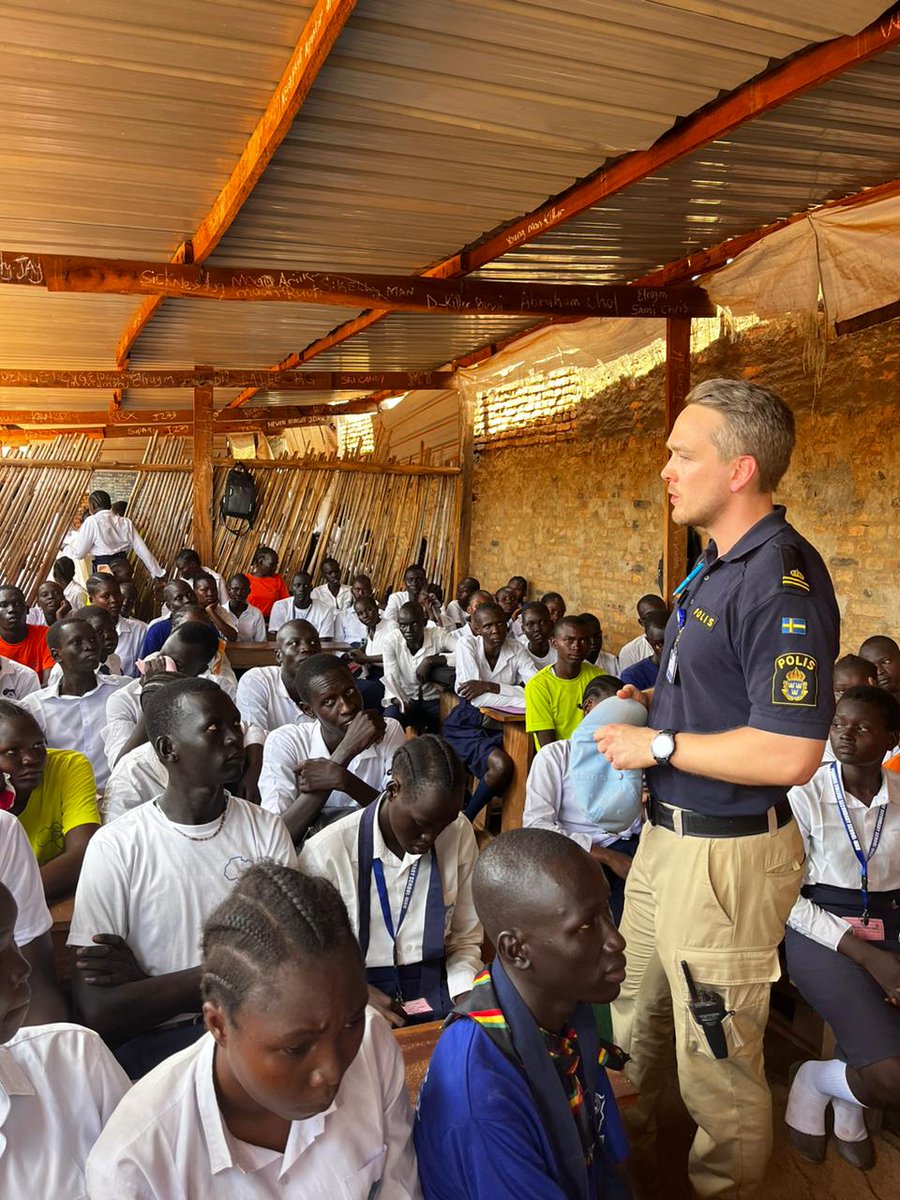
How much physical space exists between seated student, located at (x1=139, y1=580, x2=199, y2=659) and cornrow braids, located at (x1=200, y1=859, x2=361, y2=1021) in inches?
178

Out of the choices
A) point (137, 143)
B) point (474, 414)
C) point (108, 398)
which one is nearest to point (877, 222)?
point (137, 143)

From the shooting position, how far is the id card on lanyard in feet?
9.96

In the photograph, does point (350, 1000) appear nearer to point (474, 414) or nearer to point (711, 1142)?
point (711, 1142)

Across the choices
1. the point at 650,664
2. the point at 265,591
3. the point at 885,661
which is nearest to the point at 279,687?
the point at 650,664

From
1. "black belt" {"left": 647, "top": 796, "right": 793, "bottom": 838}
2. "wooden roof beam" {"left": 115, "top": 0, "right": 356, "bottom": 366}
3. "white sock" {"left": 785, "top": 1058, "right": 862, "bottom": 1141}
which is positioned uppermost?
"wooden roof beam" {"left": 115, "top": 0, "right": 356, "bottom": 366}

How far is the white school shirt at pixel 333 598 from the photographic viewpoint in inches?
402

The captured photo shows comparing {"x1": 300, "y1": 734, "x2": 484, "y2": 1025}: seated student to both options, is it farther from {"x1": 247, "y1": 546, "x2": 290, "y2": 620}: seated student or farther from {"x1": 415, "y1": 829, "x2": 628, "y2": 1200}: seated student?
{"x1": 247, "y1": 546, "x2": 290, "y2": 620}: seated student

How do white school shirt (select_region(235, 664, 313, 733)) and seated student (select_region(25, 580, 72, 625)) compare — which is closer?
white school shirt (select_region(235, 664, 313, 733))

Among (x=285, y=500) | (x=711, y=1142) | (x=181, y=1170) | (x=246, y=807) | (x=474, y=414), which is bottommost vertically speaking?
(x=711, y=1142)

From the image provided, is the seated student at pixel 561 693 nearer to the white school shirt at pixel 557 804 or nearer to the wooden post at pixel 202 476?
the white school shirt at pixel 557 804

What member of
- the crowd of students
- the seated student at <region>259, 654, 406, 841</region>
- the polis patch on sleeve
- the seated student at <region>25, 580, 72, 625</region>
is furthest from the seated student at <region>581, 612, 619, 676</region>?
the seated student at <region>25, 580, 72, 625</region>

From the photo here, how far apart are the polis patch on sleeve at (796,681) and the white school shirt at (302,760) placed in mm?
1985

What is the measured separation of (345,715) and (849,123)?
13.4 ft

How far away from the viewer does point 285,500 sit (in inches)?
462
